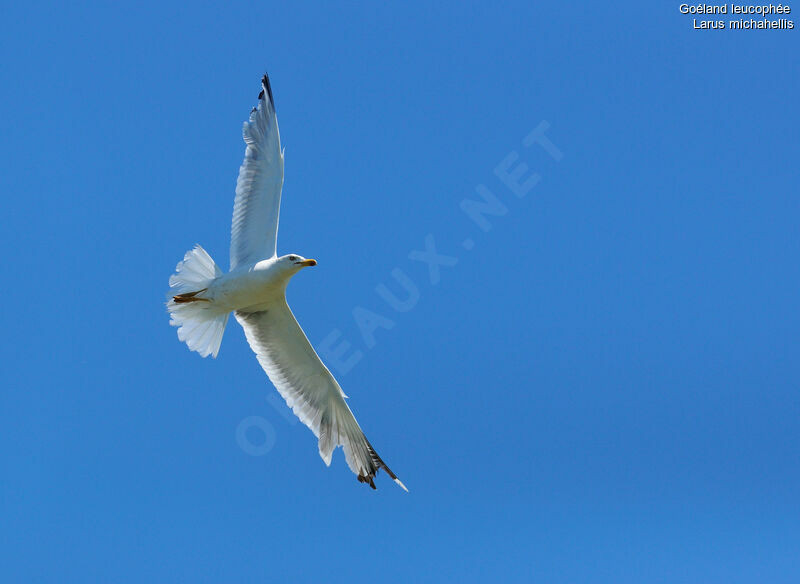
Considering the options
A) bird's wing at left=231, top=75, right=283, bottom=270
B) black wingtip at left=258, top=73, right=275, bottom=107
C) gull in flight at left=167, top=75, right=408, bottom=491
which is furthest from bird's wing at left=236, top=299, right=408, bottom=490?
black wingtip at left=258, top=73, right=275, bottom=107

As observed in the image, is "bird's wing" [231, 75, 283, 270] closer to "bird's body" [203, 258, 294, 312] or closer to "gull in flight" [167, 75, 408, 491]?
"gull in flight" [167, 75, 408, 491]

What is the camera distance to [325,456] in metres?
10.1

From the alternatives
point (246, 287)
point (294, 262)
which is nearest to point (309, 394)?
point (246, 287)

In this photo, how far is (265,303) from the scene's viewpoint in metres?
9.91

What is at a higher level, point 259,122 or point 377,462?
point 259,122

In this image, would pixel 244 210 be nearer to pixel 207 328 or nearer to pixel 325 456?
pixel 207 328

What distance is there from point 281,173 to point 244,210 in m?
0.56

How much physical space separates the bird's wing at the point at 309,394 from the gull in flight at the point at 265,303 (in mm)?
10

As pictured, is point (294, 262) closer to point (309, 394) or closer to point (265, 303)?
point (265, 303)

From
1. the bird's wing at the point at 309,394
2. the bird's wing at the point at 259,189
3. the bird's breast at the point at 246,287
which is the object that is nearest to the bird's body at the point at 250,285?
the bird's breast at the point at 246,287

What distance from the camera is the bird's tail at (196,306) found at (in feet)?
31.8

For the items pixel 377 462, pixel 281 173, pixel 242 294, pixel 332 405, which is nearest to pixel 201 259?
pixel 242 294

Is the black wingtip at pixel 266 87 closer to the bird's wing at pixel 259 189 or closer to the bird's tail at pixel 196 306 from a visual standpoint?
the bird's wing at pixel 259 189

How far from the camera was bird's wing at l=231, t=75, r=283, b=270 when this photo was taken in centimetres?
972
